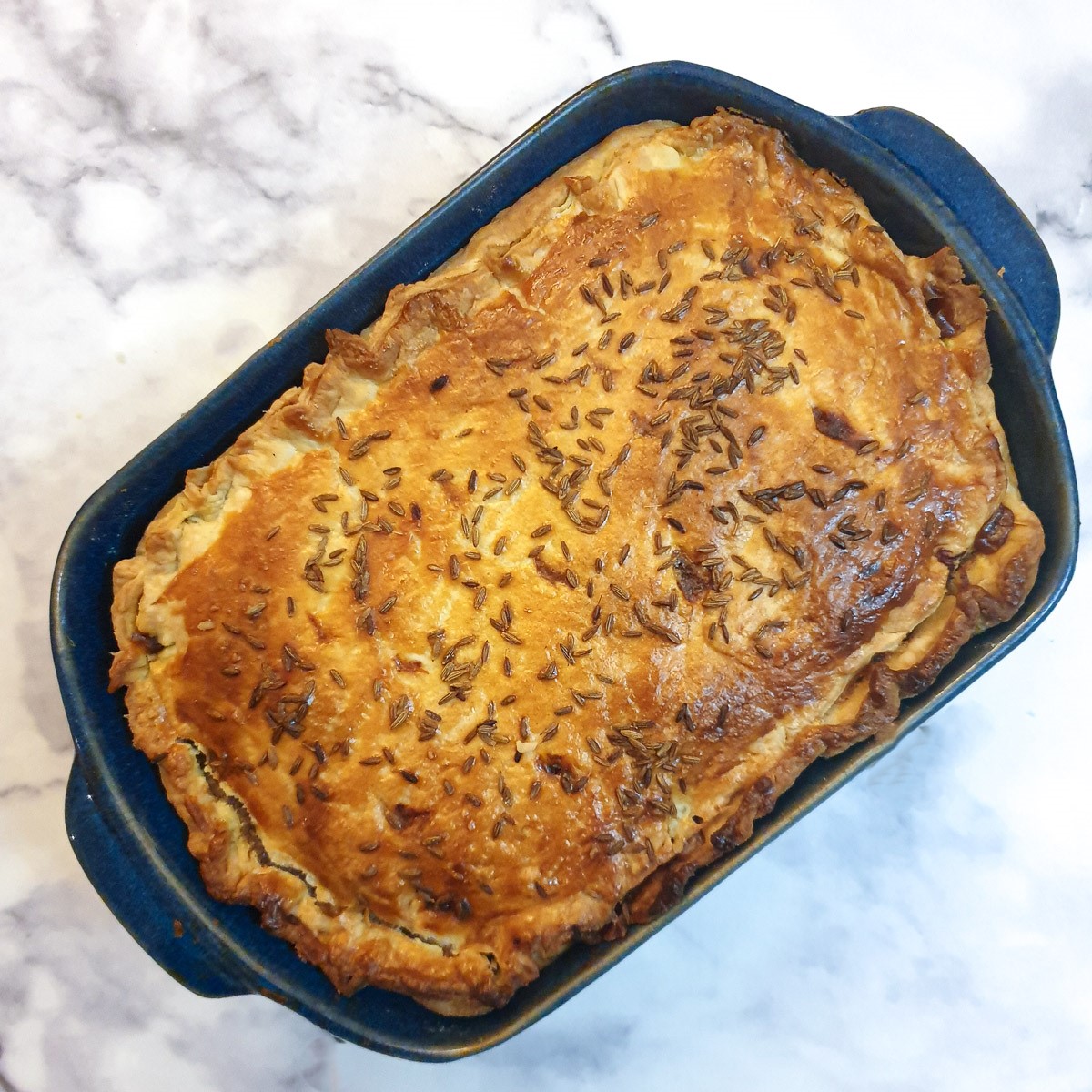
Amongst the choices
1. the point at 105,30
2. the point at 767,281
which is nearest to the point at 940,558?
the point at 767,281

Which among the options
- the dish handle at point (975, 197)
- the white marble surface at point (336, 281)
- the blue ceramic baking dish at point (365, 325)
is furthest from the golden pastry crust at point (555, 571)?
the white marble surface at point (336, 281)

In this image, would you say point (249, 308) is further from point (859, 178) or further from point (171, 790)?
point (859, 178)

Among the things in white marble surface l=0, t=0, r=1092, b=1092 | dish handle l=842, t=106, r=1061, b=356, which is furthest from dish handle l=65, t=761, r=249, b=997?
dish handle l=842, t=106, r=1061, b=356

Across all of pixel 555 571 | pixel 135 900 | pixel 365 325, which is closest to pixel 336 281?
pixel 365 325

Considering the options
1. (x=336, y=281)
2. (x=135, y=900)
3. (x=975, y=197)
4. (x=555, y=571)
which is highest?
(x=975, y=197)

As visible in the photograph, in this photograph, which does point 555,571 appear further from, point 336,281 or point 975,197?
point 975,197
